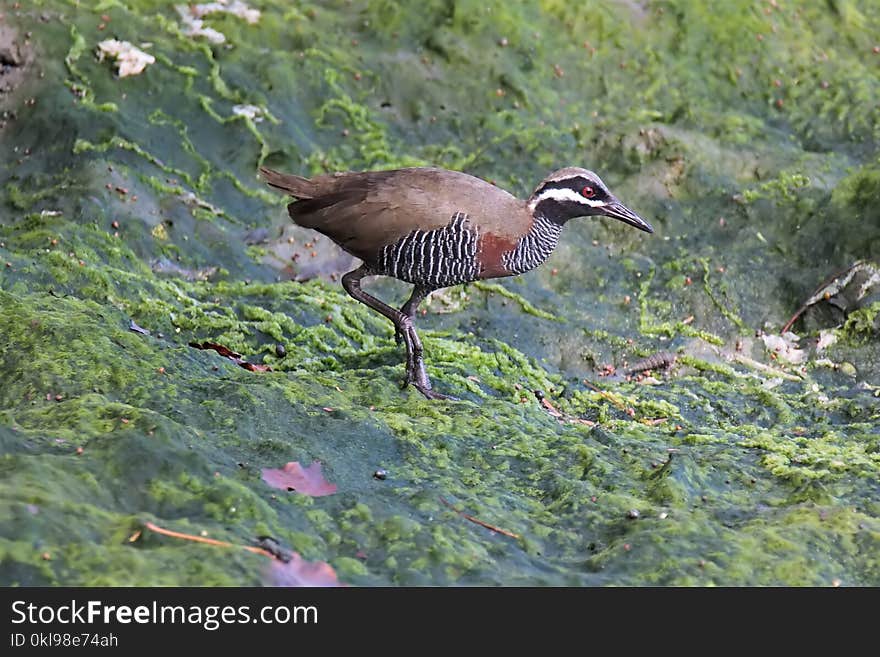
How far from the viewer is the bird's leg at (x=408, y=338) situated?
745cm

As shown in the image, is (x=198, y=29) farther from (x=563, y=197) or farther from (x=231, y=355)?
(x=563, y=197)

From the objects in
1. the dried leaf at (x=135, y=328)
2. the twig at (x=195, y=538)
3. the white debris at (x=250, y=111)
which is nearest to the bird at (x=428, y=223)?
the dried leaf at (x=135, y=328)

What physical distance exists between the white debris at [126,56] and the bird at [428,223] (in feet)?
11.8

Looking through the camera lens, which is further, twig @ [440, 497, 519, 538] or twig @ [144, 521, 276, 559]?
twig @ [440, 497, 519, 538]

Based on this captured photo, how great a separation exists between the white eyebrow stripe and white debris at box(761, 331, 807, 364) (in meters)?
2.36

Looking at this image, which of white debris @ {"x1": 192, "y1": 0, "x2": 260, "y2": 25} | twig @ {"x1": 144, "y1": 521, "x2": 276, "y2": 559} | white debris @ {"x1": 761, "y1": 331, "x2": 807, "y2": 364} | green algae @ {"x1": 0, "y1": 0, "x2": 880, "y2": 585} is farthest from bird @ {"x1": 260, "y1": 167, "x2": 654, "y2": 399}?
white debris @ {"x1": 192, "y1": 0, "x2": 260, "y2": 25}

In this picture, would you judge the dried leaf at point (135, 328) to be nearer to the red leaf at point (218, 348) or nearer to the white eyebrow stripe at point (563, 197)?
the red leaf at point (218, 348)

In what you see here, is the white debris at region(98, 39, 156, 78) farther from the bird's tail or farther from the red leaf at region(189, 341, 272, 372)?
the red leaf at region(189, 341, 272, 372)

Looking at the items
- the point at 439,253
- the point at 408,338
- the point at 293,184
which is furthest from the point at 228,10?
the point at 408,338

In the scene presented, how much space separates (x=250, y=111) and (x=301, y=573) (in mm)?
7325

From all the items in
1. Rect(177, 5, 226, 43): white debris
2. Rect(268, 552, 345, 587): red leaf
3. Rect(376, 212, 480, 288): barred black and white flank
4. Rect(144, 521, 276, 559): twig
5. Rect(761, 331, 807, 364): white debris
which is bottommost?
Rect(177, 5, 226, 43): white debris

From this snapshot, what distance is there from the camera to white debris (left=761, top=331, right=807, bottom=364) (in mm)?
9570
